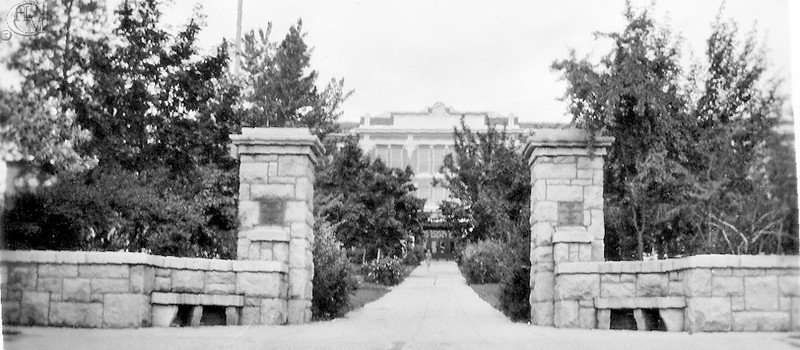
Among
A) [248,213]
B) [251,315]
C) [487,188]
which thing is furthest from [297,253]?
[487,188]

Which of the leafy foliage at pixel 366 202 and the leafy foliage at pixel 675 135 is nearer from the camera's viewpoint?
the leafy foliage at pixel 675 135

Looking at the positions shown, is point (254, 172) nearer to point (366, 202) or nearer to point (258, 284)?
point (258, 284)

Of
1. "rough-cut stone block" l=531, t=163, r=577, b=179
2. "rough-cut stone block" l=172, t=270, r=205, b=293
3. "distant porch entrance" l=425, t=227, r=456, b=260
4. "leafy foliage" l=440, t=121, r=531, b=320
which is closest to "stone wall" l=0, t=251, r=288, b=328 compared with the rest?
"rough-cut stone block" l=172, t=270, r=205, b=293

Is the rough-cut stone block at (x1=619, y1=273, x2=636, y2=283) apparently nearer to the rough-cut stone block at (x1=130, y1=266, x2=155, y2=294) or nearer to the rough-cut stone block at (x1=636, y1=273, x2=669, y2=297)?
the rough-cut stone block at (x1=636, y1=273, x2=669, y2=297)

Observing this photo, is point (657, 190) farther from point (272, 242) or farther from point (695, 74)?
point (272, 242)

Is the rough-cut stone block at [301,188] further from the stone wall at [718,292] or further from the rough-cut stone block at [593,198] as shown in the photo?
the stone wall at [718,292]

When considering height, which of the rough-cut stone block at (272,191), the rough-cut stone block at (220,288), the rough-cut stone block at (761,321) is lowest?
the rough-cut stone block at (761,321)

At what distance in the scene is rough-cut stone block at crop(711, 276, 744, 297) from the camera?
7.62m

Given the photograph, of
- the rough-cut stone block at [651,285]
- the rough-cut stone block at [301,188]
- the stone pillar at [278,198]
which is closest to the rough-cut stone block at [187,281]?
the stone pillar at [278,198]

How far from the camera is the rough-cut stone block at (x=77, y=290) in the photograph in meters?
7.79

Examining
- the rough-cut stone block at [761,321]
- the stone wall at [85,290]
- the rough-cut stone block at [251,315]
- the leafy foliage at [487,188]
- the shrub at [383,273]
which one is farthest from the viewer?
the shrub at [383,273]

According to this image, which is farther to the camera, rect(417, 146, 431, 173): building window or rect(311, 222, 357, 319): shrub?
rect(417, 146, 431, 173): building window

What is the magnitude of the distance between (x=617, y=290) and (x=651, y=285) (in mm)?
398

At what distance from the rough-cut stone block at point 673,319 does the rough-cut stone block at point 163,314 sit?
4.72 m
